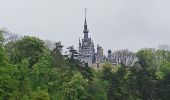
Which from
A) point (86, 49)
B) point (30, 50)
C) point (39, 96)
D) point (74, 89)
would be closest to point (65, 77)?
point (74, 89)

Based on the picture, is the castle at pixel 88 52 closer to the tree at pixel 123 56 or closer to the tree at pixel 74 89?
the tree at pixel 123 56

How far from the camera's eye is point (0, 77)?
45000 mm

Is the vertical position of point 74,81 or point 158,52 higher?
point 158,52

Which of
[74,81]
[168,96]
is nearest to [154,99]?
[168,96]

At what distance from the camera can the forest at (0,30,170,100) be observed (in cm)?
5078

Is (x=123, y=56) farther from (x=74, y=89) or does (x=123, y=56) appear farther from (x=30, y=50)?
(x=30, y=50)

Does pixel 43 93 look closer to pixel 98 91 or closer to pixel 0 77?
pixel 0 77

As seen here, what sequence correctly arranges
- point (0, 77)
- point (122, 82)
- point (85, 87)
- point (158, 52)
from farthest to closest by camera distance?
point (158, 52) < point (122, 82) < point (85, 87) < point (0, 77)

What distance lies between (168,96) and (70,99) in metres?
24.2

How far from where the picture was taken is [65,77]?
220ft

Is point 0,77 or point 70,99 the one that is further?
point 70,99

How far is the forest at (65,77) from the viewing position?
1999 inches

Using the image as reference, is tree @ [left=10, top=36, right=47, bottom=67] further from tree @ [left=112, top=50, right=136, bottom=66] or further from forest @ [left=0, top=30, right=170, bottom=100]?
tree @ [left=112, top=50, right=136, bottom=66]

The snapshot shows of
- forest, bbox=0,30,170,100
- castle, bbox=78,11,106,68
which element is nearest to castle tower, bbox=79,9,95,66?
castle, bbox=78,11,106,68
